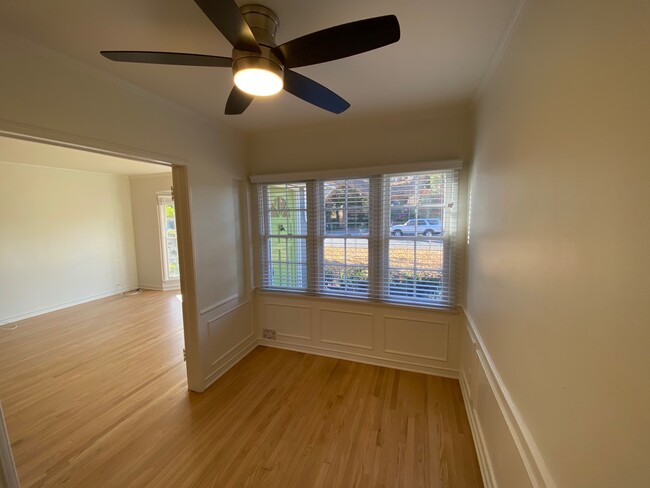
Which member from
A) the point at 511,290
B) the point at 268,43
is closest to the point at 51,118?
the point at 268,43

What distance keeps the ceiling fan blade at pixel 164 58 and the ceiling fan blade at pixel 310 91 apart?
0.98 ft

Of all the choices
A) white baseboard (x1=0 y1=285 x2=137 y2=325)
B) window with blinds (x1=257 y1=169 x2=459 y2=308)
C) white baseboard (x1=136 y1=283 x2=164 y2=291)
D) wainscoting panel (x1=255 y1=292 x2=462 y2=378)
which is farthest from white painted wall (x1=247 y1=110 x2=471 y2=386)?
white baseboard (x1=0 y1=285 x2=137 y2=325)

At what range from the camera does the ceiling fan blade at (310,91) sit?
1.36 m

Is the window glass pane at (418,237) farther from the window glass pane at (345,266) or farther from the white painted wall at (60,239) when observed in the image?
the white painted wall at (60,239)

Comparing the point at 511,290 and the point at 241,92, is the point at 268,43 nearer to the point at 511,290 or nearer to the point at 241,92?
the point at 241,92

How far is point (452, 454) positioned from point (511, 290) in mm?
1327

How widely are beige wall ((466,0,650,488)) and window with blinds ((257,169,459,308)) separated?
Result: 1.24m

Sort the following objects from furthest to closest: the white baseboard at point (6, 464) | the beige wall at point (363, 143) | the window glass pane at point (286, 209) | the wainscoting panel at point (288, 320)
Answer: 1. the wainscoting panel at point (288, 320)
2. the window glass pane at point (286, 209)
3. the beige wall at point (363, 143)
4. the white baseboard at point (6, 464)

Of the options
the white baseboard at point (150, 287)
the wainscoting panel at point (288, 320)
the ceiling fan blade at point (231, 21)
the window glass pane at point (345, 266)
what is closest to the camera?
the ceiling fan blade at point (231, 21)

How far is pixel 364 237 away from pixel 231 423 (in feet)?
6.70

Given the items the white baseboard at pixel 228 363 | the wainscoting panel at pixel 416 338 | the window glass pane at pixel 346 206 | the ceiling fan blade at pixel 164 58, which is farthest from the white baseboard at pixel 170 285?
the ceiling fan blade at pixel 164 58

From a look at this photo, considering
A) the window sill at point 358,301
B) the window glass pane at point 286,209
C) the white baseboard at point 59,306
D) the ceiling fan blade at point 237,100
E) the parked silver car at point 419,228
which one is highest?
the ceiling fan blade at point 237,100

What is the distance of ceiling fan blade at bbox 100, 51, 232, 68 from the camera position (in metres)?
1.17

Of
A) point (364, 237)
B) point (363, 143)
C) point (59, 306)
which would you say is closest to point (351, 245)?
point (364, 237)
